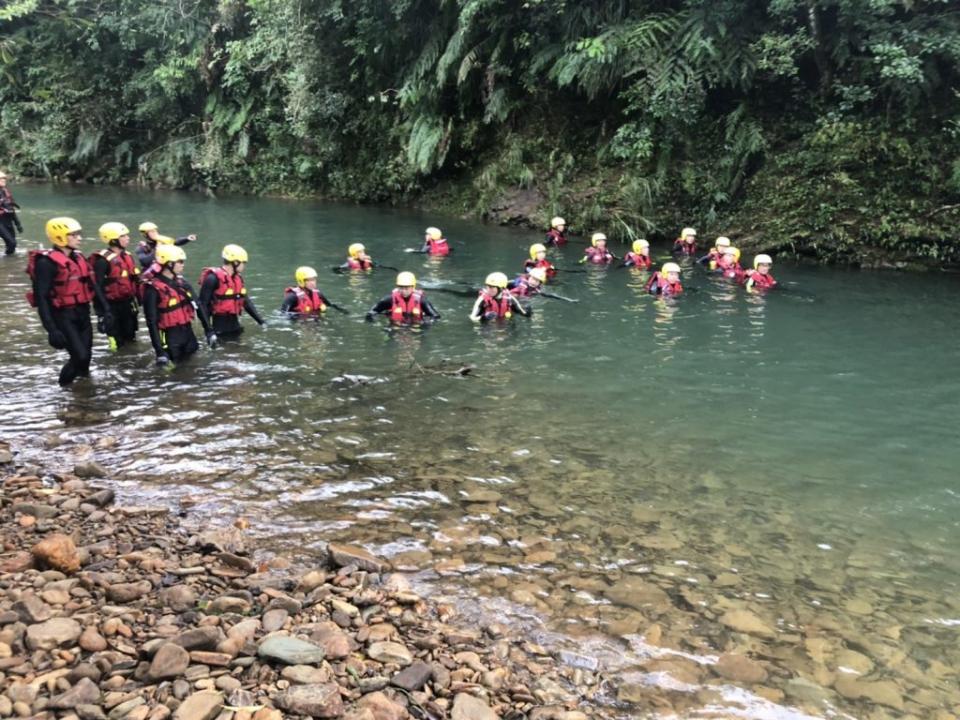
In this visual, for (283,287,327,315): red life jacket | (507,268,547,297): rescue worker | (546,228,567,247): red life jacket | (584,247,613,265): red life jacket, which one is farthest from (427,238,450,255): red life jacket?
(283,287,327,315): red life jacket

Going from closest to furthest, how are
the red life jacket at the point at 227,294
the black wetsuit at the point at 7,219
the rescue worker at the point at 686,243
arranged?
the red life jacket at the point at 227,294
the black wetsuit at the point at 7,219
the rescue worker at the point at 686,243

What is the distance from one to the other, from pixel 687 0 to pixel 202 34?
83.8 ft

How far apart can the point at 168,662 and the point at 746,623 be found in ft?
11.9

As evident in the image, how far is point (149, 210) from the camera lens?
90.2ft

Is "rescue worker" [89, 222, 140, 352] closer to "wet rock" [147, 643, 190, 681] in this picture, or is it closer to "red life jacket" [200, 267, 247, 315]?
"red life jacket" [200, 267, 247, 315]

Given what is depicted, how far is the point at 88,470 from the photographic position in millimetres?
6559

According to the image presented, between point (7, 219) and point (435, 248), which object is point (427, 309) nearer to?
point (435, 248)

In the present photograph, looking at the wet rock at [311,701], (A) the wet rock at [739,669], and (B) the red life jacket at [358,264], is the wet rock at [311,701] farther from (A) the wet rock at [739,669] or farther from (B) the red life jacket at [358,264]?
(B) the red life jacket at [358,264]

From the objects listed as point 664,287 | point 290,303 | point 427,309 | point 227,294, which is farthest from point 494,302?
point 227,294

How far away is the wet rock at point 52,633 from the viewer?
12.5ft

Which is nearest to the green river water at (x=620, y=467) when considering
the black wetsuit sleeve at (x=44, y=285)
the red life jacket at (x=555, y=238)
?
the black wetsuit sleeve at (x=44, y=285)

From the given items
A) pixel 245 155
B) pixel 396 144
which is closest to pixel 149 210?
pixel 245 155

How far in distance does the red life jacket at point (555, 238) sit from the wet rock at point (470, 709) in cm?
1645

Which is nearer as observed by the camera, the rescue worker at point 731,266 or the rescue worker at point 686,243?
the rescue worker at point 731,266
